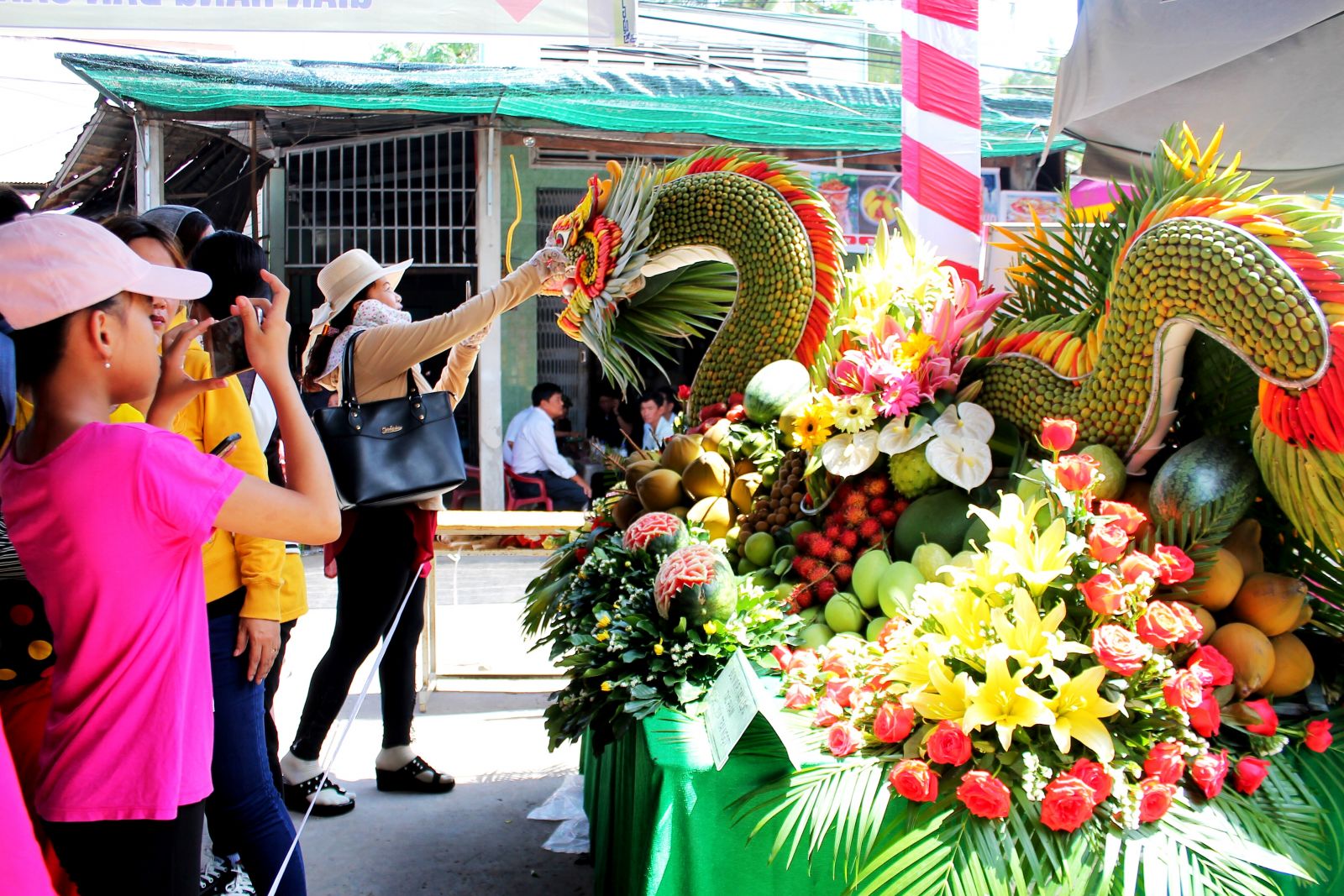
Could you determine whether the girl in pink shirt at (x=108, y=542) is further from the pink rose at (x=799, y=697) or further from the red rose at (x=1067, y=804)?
the red rose at (x=1067, y=804)

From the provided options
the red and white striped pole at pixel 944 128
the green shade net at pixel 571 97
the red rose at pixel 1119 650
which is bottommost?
the red rose at pixel 1119 650

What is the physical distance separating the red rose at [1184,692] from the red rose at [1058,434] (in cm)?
41

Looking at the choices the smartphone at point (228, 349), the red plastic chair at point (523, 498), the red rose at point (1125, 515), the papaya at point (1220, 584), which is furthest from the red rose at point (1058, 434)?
the red plastic chair at point (523, 498)

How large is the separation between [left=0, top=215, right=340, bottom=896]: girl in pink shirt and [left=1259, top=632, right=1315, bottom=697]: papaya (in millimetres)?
1654

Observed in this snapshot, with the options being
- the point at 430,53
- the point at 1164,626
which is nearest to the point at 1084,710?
the point at 1164,626

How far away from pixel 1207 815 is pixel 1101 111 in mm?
2636

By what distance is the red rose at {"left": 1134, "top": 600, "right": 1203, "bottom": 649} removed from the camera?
173 cm

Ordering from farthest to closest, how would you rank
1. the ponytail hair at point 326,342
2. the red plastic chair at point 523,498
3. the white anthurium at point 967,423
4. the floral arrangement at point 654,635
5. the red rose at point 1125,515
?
1. the red plastic chair at point 523,498
2. the ponytail hair at point 326,342
3. the white anthurium at point 967,423
4. the floral arrangement at point 654,635
5. the red rose at point 1125,515

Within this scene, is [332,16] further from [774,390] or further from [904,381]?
[904,381]

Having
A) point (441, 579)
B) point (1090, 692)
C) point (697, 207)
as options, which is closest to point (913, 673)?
point (1090, 692)

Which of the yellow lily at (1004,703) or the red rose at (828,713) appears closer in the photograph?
the yellow lily at (1004,703)

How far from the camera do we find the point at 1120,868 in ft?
5.48

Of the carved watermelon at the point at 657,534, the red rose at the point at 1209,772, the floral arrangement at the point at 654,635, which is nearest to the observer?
the red rose at the point at 1209,772

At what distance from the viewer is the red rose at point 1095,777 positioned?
167cm
